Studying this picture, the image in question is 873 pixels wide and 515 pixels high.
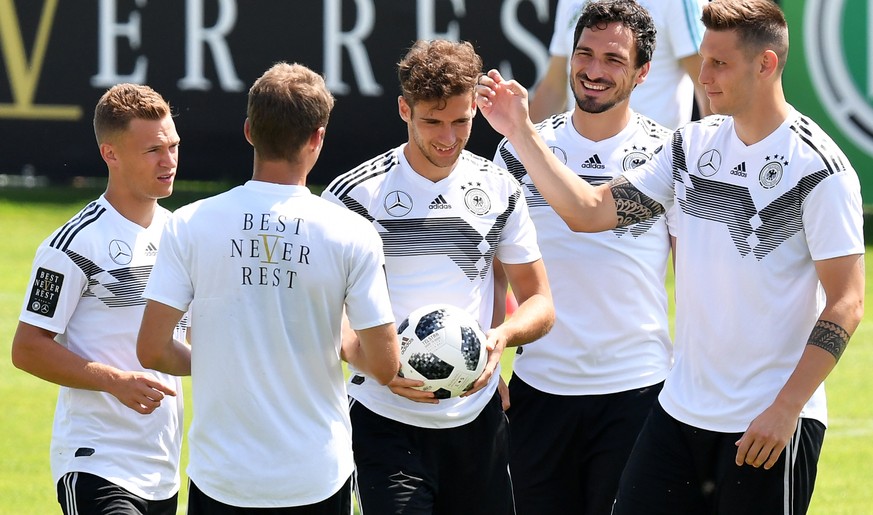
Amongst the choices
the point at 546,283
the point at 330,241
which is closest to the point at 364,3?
the point at 546,283

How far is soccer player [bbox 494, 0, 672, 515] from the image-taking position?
6.00 metres

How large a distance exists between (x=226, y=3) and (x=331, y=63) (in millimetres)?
1361

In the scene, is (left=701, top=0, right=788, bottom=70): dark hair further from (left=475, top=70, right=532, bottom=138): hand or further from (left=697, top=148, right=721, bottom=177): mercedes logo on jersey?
(left=475, top=70, right=532, bottom=138): hand

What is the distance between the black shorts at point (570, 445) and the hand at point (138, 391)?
1894 millimetres

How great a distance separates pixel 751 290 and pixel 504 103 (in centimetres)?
120

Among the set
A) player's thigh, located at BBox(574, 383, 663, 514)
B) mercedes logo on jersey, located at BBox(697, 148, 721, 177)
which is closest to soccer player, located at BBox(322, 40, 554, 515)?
player's thigh, located at BBox(574, 383, 663, 514)

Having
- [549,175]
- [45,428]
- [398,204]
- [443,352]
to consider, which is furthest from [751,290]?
[45,428]

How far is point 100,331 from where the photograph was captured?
505cm

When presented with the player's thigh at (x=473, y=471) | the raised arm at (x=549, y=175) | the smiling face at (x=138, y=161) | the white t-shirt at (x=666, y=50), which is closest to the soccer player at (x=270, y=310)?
the smiling face at (x=138, y=161)

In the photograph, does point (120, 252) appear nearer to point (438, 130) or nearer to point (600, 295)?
point (438, 130)

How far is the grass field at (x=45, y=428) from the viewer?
25.4 feet

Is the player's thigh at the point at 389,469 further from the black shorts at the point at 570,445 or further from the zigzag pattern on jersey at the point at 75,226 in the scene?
the zigzag pattern on jersey at the point at 75,226

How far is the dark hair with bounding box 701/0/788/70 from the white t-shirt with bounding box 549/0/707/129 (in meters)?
2.37

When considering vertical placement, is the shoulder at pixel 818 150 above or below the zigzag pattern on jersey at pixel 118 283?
above
